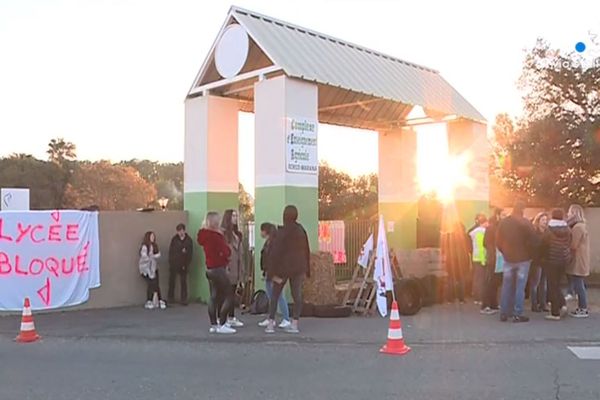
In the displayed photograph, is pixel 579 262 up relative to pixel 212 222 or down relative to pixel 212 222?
down

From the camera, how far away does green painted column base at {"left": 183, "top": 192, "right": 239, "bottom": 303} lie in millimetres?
14016

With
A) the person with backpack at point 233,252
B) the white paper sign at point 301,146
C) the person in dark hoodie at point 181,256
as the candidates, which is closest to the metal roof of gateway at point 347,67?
the white paper sign at point 301,146

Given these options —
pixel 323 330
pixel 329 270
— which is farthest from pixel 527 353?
pixel 329 270

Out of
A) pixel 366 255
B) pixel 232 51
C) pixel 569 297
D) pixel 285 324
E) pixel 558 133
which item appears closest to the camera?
pixel 285 324

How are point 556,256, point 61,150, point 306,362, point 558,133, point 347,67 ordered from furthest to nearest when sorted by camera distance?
point 61,150 → point 558,133 → point 347,67 → point 556,256 → point 306,362

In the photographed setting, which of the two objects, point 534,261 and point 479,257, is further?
point 479,257

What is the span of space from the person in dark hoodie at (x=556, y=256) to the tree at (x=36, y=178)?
43993mm

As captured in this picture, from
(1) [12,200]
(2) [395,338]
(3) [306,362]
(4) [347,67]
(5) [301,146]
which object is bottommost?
(3) [306,362]

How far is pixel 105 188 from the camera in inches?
2158

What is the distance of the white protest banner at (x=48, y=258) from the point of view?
12.2m

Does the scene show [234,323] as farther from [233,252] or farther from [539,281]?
[539,281]

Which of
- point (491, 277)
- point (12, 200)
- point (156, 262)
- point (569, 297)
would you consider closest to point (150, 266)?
point (156, 262)

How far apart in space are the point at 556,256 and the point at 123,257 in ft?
27.2

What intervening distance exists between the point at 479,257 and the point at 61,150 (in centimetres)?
5778
